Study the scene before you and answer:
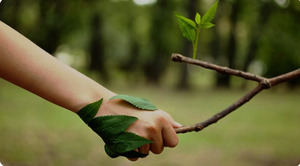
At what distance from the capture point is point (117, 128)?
0.27 metres

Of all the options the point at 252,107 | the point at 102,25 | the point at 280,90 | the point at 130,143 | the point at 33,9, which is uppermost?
the point at 130,143

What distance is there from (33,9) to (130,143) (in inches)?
119

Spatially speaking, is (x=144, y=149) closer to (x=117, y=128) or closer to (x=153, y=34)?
(x=117, y=128)

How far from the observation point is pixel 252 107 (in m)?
2.85

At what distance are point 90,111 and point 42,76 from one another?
0.05 metres

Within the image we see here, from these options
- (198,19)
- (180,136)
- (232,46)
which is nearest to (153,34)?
(232,46)

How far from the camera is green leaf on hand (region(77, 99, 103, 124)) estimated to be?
27cm

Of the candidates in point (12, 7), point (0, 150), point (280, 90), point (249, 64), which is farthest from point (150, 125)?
point (280, 90)

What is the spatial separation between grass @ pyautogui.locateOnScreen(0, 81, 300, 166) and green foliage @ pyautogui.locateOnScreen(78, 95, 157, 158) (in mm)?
1067

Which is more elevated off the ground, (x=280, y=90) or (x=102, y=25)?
(x=102, y=25)

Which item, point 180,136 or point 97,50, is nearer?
point 180,136

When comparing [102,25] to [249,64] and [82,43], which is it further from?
[249,64]

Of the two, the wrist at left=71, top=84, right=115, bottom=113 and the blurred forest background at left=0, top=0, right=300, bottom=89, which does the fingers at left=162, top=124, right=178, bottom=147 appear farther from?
the blurred forest background at left=0, top=0, right=300, bottom=89

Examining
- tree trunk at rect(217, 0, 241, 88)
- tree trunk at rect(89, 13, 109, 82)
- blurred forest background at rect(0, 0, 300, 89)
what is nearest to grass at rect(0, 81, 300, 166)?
blurred forest background at rect(0, 0, 300, 89)
